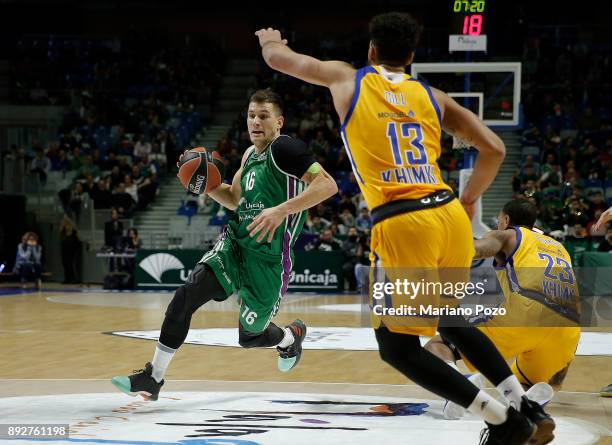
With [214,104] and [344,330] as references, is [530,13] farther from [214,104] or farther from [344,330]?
[344,330]

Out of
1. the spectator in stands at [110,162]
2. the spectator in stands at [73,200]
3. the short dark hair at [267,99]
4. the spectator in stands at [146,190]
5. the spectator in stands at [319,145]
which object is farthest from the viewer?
the spectator in stands at [110,162]

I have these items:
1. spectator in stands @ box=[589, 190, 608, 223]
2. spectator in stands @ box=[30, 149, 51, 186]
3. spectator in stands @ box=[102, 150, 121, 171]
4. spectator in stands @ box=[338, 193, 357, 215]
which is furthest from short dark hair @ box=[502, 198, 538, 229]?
spectator in stands @ box=[30, 149, 51, 186]

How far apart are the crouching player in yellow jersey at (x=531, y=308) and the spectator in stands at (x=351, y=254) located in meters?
11.9

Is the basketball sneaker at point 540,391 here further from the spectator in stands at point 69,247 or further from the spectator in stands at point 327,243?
the spectator in stands at point 69,247

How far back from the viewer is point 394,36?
4043 mm

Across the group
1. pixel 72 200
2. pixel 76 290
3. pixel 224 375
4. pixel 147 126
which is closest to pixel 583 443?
pixel 224 375

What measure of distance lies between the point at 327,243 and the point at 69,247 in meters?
5.88

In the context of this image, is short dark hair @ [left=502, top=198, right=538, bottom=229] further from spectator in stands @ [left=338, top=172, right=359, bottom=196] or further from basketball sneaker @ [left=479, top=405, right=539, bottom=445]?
spectator in stands @ [left=338, top=172, right=359, bottom=196]

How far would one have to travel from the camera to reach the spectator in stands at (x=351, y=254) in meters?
17.7

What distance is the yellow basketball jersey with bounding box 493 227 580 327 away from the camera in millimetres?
5434

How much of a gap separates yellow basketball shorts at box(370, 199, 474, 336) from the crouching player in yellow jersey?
4.48 ft

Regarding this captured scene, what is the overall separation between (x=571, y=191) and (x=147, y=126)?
11.3m

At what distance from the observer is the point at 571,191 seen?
17.8 m

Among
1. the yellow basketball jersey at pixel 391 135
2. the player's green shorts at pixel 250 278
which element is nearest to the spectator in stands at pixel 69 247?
the player's green shorts at pixel 250 278
